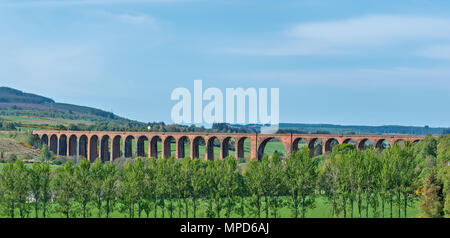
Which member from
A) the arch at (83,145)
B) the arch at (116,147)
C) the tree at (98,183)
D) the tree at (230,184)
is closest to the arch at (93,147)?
the arch at (83,145)

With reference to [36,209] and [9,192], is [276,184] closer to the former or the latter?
[36,209]

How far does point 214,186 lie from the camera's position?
69812mm

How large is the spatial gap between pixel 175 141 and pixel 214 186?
56263mm

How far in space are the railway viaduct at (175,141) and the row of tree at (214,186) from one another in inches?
1179

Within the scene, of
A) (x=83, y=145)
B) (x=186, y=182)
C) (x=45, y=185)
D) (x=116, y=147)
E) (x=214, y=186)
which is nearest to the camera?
(x=45, y=185)

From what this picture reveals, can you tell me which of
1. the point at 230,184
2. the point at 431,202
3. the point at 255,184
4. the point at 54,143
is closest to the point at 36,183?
the point at 230,184

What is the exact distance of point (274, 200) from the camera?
69438 mm

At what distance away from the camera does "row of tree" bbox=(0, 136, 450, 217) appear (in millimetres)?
65438

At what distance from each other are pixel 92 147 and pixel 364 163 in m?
85.6

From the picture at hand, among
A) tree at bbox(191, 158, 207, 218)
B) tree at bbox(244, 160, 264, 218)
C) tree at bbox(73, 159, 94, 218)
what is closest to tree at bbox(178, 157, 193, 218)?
tree at bbox(191, 158, 207, 218)

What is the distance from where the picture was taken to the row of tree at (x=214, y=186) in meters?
65.4

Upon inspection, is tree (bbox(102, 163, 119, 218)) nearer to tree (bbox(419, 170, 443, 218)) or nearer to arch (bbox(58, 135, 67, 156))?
tree (bbox(419, 170, 443, 218))
